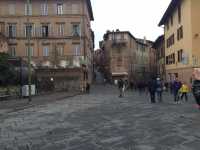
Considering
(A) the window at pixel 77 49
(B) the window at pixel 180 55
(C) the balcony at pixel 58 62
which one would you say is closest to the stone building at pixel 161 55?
(B) the window at pixel 180 55

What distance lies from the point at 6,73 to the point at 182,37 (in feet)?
61.9

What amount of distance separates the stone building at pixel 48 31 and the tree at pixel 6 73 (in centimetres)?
1872

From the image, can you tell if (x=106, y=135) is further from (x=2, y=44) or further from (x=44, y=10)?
(x=44, y=10)

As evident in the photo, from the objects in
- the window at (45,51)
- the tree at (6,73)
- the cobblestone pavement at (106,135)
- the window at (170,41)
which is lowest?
the cobblestone pavement at (106,135)

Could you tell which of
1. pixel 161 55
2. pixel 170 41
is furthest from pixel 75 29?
pixel 161 55

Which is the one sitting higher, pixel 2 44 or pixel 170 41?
pixel 170 41

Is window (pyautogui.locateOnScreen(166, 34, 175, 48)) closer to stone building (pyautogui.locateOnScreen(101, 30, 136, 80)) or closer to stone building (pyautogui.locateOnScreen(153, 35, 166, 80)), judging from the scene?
stone building (pyautogui.locateOnScreen(153, 35, 166, 80))

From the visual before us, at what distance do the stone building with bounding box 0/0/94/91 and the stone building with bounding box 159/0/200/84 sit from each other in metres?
13.2

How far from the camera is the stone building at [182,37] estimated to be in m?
30.0

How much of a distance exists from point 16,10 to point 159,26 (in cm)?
2253

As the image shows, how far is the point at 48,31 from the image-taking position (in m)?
48.5

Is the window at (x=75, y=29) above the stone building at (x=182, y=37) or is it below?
above

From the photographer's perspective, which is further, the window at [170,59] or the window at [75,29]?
the window at [75,29]

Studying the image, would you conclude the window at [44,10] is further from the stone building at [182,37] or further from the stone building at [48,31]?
the stone building at [182,37]
